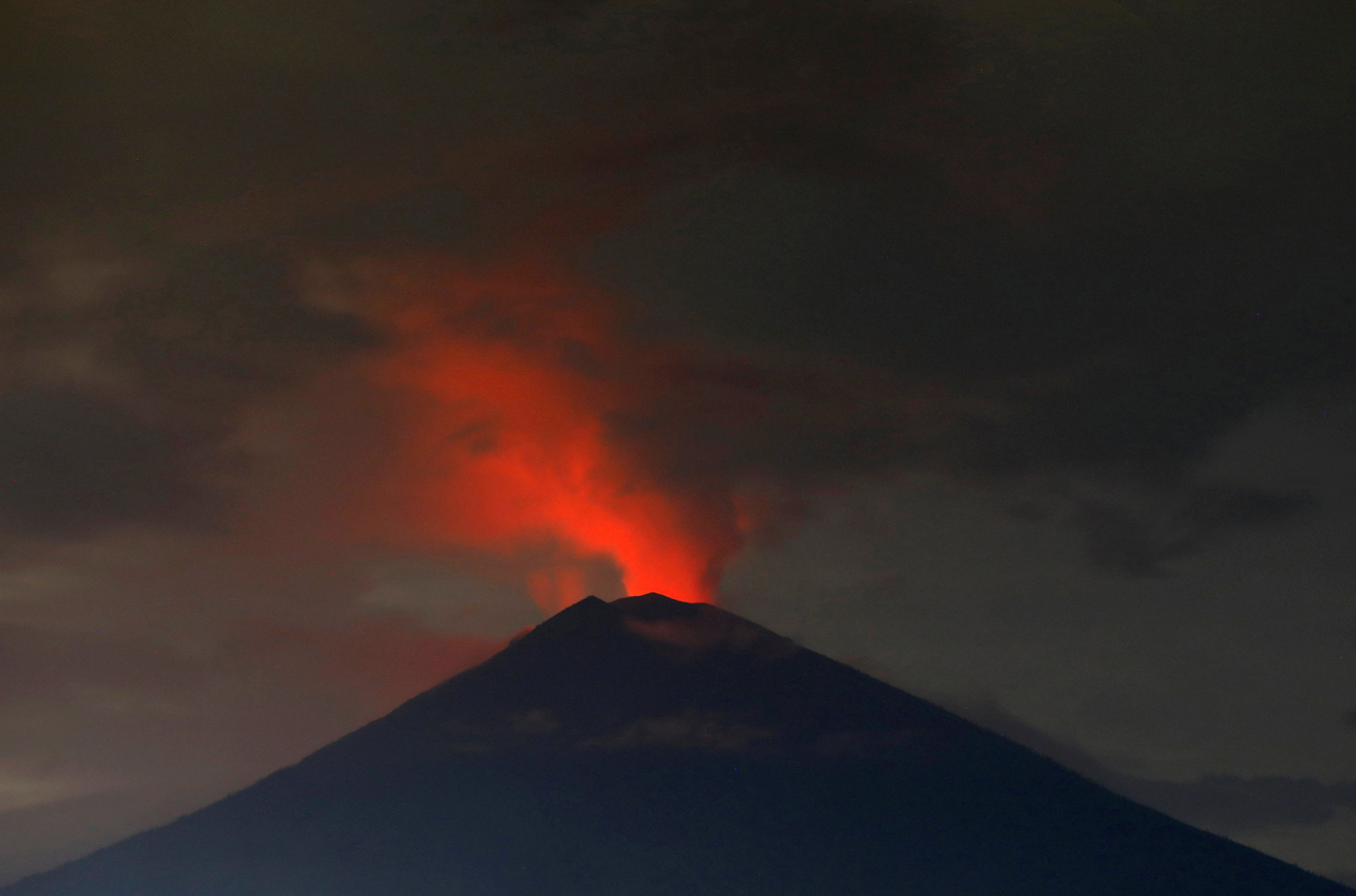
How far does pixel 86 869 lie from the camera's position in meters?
61.8

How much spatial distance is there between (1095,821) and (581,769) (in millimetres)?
27997

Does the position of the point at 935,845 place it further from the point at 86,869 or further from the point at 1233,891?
the point at 86,869

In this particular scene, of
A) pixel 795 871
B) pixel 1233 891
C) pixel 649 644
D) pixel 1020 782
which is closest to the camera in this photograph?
pixel 1233 891

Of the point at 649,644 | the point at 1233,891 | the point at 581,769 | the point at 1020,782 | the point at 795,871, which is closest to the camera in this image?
the point at 1233,891

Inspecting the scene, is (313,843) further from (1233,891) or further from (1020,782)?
(1233,891)

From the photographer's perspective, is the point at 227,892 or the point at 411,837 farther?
the point at 411,837

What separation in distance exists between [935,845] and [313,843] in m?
32.0

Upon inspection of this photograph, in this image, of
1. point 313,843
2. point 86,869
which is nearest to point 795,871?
point 313,843

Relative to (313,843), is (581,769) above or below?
above

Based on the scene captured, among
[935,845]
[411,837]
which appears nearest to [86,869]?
[411,837]

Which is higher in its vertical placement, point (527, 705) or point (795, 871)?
point (527, 705)

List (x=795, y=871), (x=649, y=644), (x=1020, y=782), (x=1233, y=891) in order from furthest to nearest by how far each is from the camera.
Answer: (x=649, y=644) → (x=1020, y=782) → (x=795, y=871) → (x=1233, y=891)

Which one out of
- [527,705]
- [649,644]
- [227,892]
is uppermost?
[649,644]

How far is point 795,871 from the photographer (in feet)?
191
